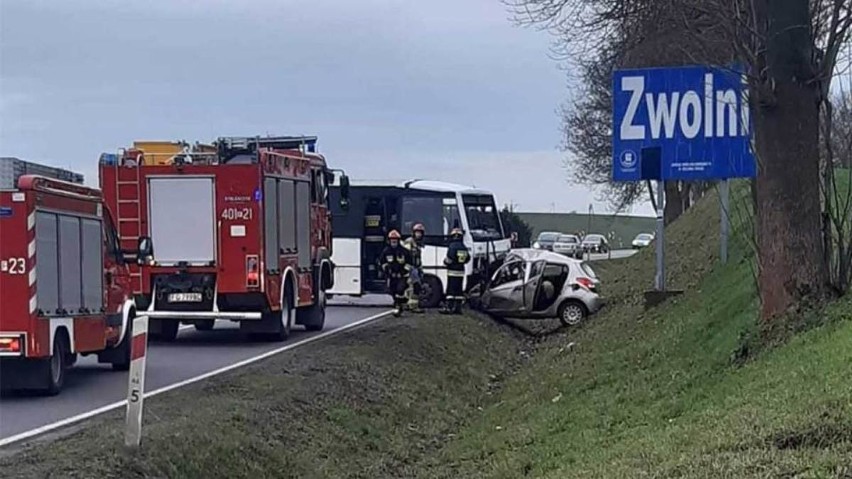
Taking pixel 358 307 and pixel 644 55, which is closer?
pixel 644 55

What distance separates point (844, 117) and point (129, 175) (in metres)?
11.2

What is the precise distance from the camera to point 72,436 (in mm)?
10664

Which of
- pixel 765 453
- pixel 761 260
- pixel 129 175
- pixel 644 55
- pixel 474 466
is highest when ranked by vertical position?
pixel 644 55

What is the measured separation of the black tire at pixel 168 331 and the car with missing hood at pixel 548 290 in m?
7.40

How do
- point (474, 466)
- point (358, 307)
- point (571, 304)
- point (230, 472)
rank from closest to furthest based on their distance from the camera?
1. point (230, 472)
2. point (474, 466)
3. point (571, 304)
4. point (358, 307)

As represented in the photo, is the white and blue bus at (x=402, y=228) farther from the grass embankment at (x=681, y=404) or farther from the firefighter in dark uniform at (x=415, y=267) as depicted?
the grass embankment at (x=681, y=404)

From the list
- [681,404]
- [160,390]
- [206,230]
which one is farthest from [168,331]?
[681,404]

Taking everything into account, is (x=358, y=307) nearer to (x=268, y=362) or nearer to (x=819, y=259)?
(x=268, y=362)

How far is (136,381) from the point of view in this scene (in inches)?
378

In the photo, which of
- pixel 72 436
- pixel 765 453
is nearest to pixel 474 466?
pixel 72 436

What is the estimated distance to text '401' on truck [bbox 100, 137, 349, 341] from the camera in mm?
19109

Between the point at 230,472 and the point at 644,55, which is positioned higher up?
the point at 644,55

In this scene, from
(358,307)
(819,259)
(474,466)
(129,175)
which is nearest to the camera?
(474,466)

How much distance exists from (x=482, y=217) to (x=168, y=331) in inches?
376
